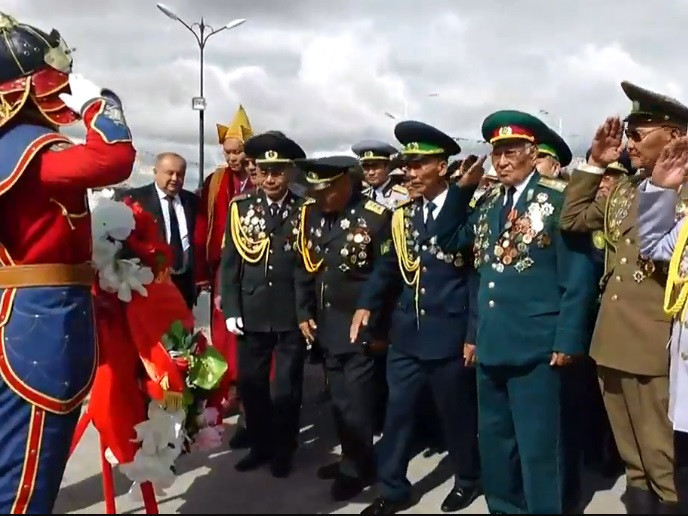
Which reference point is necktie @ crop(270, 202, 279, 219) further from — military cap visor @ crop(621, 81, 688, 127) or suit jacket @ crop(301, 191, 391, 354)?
military cap visor @ crop(621, 81, 688, 127)

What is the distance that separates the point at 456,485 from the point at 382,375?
4.18 ft

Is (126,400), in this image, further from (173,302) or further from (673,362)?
(673,362)

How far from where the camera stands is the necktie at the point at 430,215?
3.78m

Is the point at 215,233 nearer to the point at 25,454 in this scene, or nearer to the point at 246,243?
the point at 246,243

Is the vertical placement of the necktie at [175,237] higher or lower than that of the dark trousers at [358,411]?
higher

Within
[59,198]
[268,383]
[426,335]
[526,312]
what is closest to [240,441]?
[268,383]

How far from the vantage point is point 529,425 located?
3.37 meters

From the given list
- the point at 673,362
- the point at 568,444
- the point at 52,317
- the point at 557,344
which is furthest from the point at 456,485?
the point at 52,317

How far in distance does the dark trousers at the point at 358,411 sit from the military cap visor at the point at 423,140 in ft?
3.79

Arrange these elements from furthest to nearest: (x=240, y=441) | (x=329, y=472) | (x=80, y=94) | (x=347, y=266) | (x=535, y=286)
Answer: (x=240, y=441)
(x=329, y=472)
(x=347, y=266)
(x=535, y=286)
(x=80, y=94)

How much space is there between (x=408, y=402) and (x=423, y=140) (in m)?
1.33

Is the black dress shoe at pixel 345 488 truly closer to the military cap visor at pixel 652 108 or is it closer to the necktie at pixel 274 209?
the necktie at pixel 274 209

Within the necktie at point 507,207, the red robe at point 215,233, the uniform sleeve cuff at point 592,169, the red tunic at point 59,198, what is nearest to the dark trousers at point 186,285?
the red robe at point 215,233

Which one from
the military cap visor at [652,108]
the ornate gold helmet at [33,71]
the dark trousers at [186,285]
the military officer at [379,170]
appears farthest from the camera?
the military officer at [379,170]
